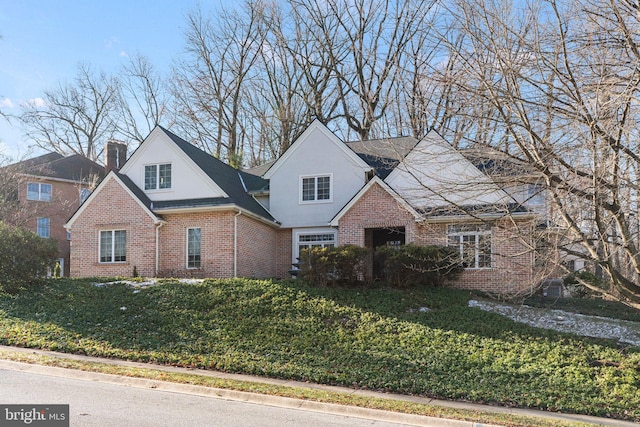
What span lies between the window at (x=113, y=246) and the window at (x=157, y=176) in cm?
213

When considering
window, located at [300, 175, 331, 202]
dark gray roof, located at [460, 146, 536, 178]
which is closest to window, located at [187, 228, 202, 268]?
window, located at [300, 175, 331, 202]

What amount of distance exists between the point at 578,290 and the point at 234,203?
43.9 ft

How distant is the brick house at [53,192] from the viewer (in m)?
33.3

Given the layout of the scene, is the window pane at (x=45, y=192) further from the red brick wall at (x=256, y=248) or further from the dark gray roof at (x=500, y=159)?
the dark gray roof at (x=500, y=159)

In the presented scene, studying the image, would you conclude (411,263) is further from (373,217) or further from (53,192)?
(53,192)

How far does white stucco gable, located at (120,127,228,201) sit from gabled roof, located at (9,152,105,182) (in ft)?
46.8

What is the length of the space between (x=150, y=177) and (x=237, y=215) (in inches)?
172

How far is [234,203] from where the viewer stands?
19.4m

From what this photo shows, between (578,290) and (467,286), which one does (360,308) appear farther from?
(578,290)

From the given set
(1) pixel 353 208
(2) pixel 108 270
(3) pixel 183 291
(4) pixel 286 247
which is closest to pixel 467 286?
(1) pixel 353 208

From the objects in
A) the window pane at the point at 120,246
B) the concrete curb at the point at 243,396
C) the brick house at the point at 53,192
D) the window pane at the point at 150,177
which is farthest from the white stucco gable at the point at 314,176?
the brick house at the point at 53,192

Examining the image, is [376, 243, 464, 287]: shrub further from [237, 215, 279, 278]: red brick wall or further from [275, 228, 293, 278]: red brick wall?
[275, 228, 293, 278]: red brick wall

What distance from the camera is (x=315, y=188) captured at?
2192 centimetres

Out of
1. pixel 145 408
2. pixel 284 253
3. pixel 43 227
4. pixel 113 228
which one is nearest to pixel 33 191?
pixel 43 227
